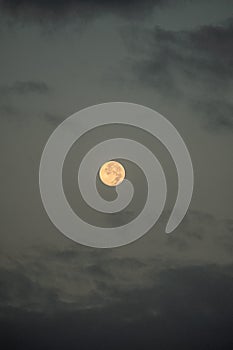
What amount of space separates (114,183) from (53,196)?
5.77 m

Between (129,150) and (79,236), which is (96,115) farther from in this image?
(79,236)

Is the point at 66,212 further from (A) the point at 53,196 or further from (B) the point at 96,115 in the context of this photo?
(B) the point at 96,115

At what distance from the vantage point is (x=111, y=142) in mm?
68875

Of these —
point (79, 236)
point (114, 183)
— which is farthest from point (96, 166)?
point (79, 236)

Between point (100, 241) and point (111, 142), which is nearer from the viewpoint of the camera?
point (111, 142)

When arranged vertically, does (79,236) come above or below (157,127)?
below

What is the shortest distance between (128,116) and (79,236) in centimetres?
995

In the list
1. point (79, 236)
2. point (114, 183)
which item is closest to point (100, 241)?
point (79, 236)

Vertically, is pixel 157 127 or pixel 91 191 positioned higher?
pixel 157 127

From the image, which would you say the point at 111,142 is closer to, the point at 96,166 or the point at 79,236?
the point at 96,166

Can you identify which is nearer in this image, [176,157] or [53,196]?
[176,157]

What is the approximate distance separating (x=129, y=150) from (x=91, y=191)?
14.7ft

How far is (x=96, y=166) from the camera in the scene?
2665 inches

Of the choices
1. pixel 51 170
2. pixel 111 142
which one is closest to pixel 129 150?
pixel 111 142
